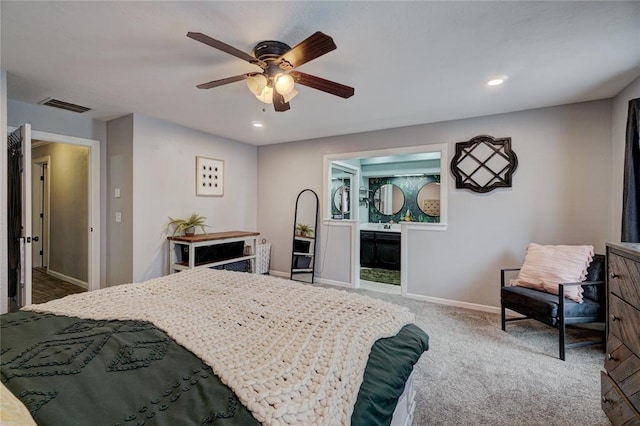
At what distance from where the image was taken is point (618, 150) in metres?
2.77

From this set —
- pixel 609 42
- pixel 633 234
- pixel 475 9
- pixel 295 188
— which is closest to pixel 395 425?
pixel 475 9

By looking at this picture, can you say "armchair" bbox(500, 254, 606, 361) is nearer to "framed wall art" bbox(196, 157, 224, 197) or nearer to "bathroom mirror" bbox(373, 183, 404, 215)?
"bathroom mirror" bbox(373, 183, 404, 215)

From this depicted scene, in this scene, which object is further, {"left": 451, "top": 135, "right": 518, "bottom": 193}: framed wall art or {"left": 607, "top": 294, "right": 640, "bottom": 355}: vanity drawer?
{"left": 451, "top": 135, "right": 518, "bottom": 193}: framed wall art

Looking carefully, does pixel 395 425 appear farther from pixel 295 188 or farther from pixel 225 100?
pixel 295 188

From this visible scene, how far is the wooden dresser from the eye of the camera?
1452 mm

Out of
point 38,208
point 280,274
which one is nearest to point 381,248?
point 280,274

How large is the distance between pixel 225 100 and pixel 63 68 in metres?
1.30

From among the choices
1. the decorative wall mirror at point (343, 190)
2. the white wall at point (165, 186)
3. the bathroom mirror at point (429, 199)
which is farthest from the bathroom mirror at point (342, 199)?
the white wall at point (165, 186)

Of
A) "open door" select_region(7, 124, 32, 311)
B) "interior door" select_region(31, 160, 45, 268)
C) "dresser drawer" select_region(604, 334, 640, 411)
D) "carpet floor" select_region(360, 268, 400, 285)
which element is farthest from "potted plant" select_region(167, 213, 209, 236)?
"dresser drawer" select_region(604, 334, 640, 411)

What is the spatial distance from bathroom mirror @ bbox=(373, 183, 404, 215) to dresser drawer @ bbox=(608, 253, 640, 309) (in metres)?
4.29

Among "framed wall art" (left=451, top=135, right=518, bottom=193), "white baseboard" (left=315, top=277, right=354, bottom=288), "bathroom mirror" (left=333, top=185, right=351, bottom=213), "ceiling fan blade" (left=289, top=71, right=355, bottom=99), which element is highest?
"ceiling fan blade" (left=289, top=71, right=355, bottom=99)

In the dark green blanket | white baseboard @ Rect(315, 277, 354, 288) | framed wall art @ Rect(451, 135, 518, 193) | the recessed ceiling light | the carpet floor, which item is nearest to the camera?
the dark green blanket

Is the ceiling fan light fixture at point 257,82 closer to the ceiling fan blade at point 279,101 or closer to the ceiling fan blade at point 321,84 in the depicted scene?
the ceiling fan blade at point 279,101

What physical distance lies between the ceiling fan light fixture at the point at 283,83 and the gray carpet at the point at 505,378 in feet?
7.46
